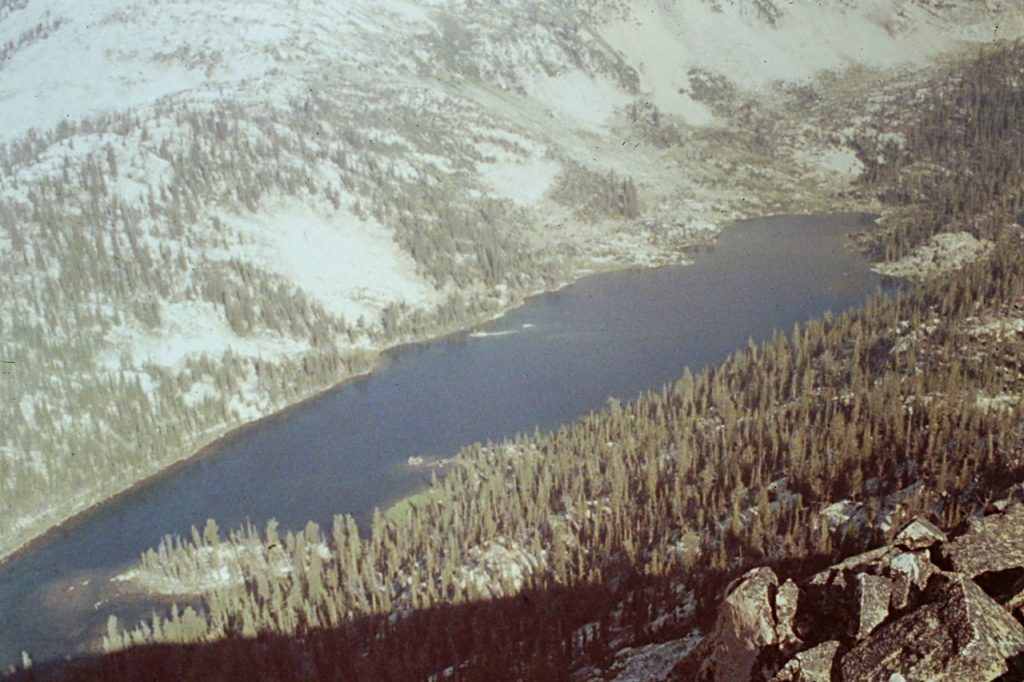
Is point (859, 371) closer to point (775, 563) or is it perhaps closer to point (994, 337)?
point (994, 337)

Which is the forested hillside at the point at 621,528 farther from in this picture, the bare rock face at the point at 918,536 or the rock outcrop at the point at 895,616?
the bare rock face at the point at 918,536

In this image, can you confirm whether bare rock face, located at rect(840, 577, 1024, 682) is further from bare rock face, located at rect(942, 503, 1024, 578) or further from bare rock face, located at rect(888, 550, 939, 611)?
bare rock face, located at rect(942, 503, 1024, 578)

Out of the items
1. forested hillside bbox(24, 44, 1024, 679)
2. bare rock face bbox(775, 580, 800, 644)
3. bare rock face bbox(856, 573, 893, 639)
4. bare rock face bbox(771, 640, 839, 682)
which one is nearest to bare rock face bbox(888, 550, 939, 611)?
bare rock face bbox(856, 573, 893, 639)

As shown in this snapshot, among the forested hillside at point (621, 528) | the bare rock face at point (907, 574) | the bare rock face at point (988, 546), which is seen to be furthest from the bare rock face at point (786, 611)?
the forested hillside at point (621, 528)

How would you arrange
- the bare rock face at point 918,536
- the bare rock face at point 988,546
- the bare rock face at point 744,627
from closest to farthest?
the bare rock face at point 988,546
the bare rock face at point 918,536
the bare rock face at point 744,627

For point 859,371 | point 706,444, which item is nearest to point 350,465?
point 706,444
